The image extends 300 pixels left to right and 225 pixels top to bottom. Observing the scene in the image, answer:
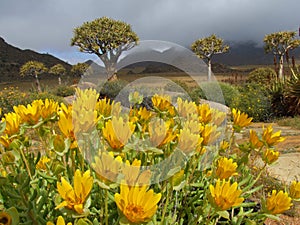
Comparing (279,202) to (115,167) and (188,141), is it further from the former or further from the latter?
(115,167)

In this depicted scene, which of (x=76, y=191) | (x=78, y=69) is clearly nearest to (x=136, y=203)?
(x=76, y=191)

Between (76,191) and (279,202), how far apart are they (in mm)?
659

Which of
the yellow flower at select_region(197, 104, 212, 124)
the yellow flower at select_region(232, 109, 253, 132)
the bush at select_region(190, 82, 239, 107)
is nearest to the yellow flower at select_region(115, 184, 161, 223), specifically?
the yellow flower at select_region(197, 104, 212, 124)

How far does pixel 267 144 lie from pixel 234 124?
16cm

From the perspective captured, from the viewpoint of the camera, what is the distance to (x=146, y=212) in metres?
0.74

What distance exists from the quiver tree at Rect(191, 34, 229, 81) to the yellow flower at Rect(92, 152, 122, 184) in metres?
24.7

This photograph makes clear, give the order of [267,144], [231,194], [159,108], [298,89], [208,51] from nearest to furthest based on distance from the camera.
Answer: [231,194] < [267,144] < [159,108] < [298,89] < [208,51]

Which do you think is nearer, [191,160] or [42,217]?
[42,217]

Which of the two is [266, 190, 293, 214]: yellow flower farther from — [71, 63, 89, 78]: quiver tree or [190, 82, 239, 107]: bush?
[71, 63, 89, 78]: quiver tree

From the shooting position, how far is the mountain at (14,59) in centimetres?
3300

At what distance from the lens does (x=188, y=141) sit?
1023 mm

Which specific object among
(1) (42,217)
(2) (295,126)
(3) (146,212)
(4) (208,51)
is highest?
(4) (208,51)

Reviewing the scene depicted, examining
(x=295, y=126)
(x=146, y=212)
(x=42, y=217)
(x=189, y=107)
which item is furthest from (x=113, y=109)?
(x=295, y=126)

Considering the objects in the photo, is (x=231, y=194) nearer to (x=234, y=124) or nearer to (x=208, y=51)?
(x=234, y=124)
